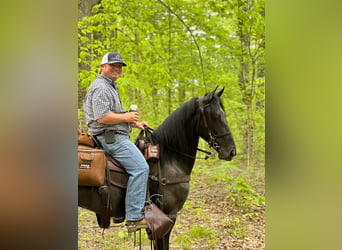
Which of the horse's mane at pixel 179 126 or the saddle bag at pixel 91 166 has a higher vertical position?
the horse's mane at pixel 179 126

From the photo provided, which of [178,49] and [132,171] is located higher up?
[178,49]

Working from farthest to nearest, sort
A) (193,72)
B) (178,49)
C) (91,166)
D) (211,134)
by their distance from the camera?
(178,49) < (193,72) < (211,134) < (91,166)

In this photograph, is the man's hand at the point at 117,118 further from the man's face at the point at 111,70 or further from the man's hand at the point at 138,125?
the man's face at the point at 111,70

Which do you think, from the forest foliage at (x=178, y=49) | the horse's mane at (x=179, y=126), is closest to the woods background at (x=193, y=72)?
the forest foliage at (x=178, y=49)

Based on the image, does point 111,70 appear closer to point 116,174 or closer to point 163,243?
point 116,174

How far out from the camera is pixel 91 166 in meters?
2.76

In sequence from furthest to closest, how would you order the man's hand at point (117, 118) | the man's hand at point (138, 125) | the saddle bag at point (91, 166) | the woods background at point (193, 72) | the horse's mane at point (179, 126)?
the woods background at point (193, 72) → the horse's mane at point (179, 126) → the man's hand at point (138, 125) → the man's hand at point (117, 118) → the saddle bag at point (91, 166)

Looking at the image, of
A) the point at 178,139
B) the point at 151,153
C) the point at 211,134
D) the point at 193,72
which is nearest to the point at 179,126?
the point at 178,139

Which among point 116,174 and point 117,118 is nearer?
point 117,118

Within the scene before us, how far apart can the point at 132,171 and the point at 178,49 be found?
14.6 ft

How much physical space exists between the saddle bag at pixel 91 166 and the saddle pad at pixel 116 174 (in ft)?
0.34

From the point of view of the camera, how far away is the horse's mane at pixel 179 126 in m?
3.43
